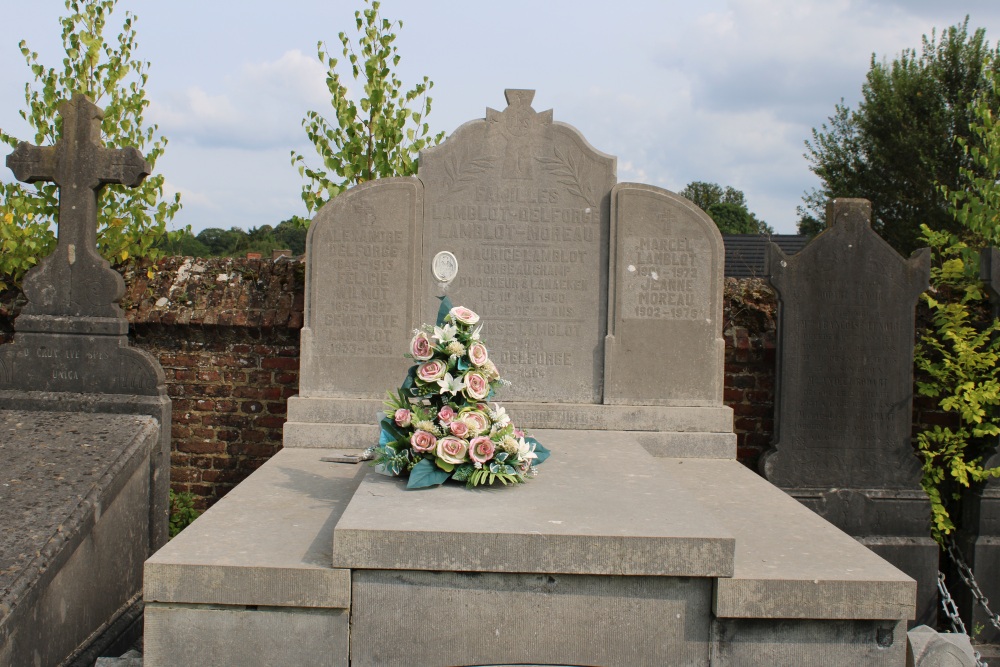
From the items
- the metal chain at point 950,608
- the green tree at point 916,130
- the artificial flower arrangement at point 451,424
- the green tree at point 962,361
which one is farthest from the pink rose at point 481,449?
the green tree at point 916,130

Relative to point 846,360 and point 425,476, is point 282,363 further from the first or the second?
point 846,360

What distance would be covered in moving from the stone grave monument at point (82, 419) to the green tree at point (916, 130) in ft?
59.1

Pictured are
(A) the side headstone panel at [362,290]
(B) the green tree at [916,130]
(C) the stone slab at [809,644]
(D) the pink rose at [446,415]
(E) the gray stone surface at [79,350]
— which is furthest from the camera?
(B) the green tree at [916,130]

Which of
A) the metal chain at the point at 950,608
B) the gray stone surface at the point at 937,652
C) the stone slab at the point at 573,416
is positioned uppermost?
the stone slab at the point at 573,416

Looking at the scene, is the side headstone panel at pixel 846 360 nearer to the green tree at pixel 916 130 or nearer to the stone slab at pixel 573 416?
the stone slab at pixel 573 416

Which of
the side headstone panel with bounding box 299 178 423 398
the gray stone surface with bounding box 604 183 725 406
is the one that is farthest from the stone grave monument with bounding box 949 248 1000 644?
the side headstone panel with bounding box 299 178 423 398

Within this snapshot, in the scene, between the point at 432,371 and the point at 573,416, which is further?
the point at 573,416

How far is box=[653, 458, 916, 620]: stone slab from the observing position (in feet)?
10.9

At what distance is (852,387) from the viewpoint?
600cm

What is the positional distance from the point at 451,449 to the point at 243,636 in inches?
44.6

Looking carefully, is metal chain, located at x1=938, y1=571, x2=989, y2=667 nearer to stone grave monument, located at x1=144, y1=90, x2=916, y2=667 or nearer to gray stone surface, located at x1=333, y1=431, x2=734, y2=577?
stone grave monument, located at x1=144, y1=90, x2=916, y2=667

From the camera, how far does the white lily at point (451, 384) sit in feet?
13.0

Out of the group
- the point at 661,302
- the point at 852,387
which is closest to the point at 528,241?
the point at 661,302

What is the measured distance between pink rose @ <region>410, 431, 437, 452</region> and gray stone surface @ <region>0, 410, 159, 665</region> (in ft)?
5.35
